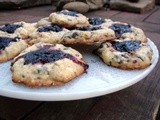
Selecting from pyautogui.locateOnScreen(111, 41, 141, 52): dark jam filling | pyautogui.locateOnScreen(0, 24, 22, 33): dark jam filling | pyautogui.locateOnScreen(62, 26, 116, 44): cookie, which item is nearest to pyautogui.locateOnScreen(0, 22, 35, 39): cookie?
pyautogui.locateOnScreen(0, 24, 22, 33): dark jam filling

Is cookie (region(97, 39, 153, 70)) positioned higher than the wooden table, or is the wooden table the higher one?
cookie (region(97, 39, 153, 70))

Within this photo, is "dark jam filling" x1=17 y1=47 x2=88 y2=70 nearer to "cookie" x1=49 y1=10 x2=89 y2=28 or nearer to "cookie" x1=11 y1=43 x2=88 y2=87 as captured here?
"cookie" x1=11 y1=43 x2=88 y2=87

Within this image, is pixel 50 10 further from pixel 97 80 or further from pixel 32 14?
pixel 97 80

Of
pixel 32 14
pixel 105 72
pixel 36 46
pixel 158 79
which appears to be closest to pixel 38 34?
pixel 36 46

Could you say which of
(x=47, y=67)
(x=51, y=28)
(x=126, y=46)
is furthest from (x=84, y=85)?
(x=51, y=28)

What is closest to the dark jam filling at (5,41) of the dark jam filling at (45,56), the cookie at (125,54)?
the dark jam filling at (45,56)

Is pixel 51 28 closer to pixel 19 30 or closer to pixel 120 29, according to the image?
pixel 19 30

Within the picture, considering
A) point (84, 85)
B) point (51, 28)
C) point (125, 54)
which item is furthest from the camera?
point (51, 28)
